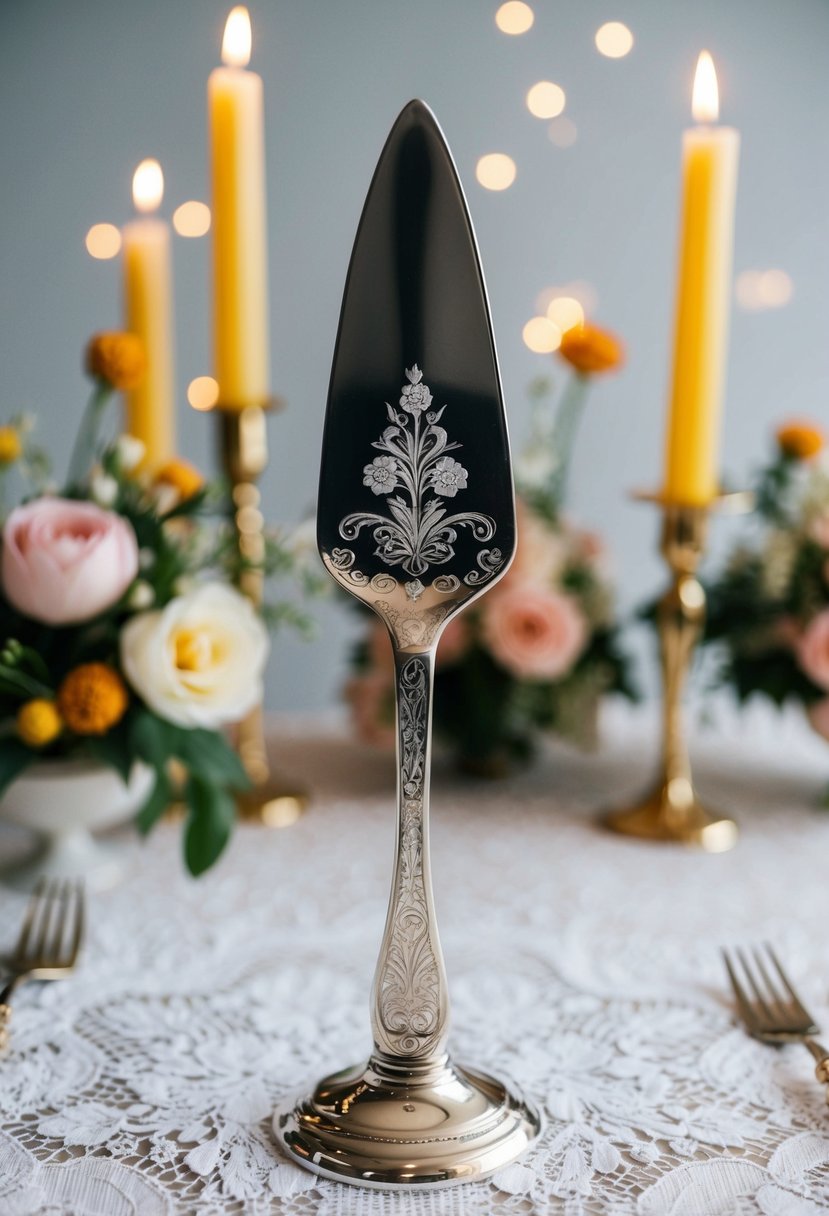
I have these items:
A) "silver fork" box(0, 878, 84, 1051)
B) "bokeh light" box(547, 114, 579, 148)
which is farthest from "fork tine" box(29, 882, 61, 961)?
"bokeh light" box(547, 114, 579, 148)

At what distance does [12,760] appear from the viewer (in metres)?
0.73

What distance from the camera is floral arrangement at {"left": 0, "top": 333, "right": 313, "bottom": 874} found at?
0.72 metres

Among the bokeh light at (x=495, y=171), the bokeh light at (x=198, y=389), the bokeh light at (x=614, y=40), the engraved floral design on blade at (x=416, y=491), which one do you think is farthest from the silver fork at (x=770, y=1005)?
the bokeh light at (x=614, y=40)

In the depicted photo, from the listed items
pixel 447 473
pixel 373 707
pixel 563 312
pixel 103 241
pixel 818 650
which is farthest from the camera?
pixel 563 312

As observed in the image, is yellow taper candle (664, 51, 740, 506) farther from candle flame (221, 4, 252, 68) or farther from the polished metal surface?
the polished metal surface

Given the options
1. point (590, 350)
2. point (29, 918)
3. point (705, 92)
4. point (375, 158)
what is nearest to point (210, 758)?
point (29, 918)

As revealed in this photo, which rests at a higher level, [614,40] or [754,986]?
[614,40]

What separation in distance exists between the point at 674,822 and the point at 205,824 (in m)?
0.38

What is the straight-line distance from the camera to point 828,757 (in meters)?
1.13

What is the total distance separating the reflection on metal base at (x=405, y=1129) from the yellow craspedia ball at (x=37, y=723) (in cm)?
31

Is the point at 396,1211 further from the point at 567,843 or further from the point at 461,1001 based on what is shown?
the point at 567,843

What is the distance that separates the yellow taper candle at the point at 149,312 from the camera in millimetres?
933

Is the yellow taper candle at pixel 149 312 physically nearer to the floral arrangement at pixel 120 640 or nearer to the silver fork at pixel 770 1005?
the floral arrangement at pixel 120 640

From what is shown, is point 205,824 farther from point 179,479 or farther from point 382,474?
point 382,474
